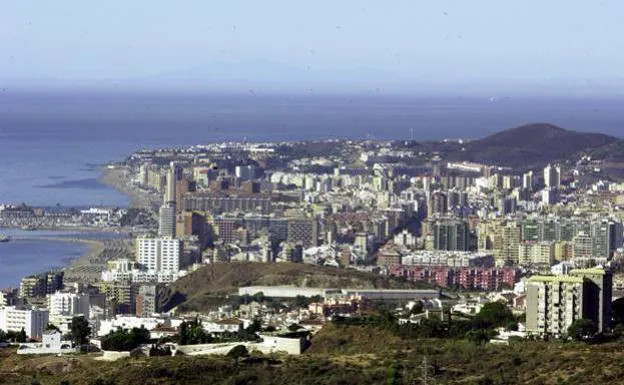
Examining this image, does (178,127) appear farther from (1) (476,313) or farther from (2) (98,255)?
(1) (476,313)

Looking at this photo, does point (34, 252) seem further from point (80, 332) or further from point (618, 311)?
point (618, 311)

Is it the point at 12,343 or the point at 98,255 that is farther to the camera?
the point at 98,255

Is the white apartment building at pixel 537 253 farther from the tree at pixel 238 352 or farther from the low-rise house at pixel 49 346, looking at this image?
the tree at pixel 238 352

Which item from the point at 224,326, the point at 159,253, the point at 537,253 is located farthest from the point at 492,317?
the point at 159,253

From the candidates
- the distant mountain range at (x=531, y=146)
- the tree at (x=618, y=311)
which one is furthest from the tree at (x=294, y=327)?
the distant mountain range at (x=531, y=146)

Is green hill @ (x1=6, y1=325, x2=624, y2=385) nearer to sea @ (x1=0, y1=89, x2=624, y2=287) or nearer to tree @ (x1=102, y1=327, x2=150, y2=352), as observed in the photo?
tree @ (x1=102, y1=327, x2=150, y2=352)

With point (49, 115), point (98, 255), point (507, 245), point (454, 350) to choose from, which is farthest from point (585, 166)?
point (49, 115)

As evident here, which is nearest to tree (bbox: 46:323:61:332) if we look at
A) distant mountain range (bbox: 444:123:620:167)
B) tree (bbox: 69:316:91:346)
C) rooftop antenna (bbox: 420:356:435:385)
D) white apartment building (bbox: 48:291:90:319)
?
tree (bbox: 69:316:91:346)
